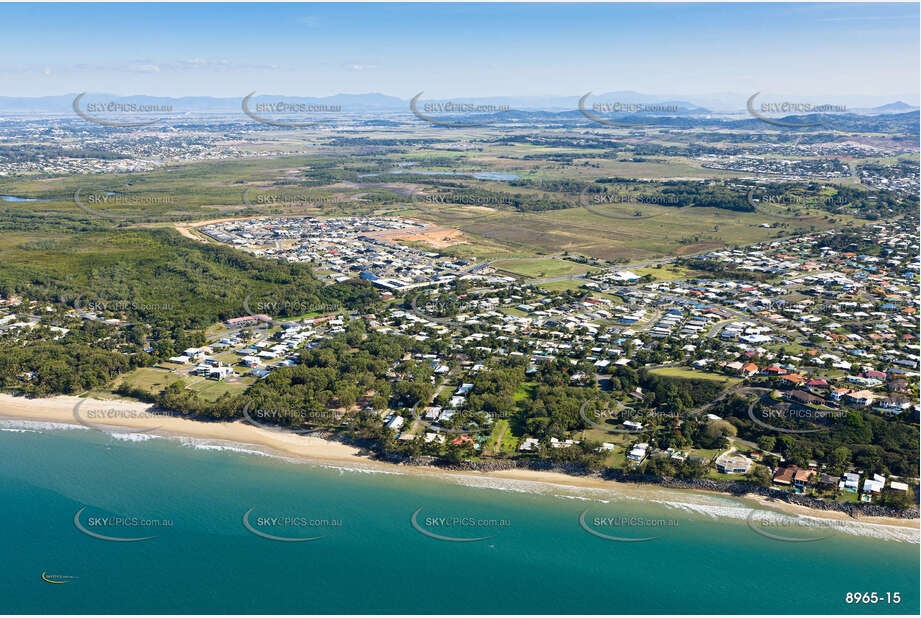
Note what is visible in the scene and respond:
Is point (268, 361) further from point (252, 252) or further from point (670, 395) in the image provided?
point (252, 252)

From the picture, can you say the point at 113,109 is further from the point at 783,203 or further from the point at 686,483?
the point at 783,203

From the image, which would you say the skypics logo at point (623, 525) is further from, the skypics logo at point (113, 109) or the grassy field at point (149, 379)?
the skypics logo at point (113, 109)

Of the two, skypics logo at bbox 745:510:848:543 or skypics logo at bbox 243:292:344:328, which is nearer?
skypics logo at bbox 745:510:848:543

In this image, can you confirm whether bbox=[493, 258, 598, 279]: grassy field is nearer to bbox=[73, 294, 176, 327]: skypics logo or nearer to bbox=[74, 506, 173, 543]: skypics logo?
bbox=[73, 294, 176, 327]: skypics logo

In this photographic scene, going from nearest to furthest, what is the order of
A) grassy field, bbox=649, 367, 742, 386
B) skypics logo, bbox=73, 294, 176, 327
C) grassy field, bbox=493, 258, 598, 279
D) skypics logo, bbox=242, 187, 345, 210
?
1. grassy field, bbox=649, 367, 742, 386
2. skypics logo, bbox=73, 294, 176, 327
3. grassy field, bbox=493, 258, 598, 279
4. skypics logo, bbox=242, 187, 345, 210

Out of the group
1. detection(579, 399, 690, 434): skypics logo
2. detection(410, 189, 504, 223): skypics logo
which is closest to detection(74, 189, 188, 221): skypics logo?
detection(410, 189, 504, 223): skypics logo

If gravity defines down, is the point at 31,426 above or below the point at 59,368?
below

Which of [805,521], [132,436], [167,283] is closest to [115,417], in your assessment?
[132,436]
